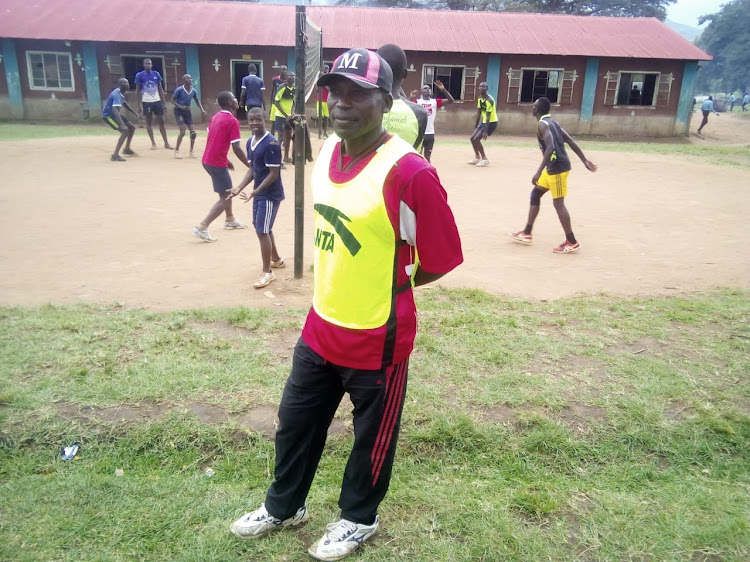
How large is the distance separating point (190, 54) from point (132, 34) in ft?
6.91

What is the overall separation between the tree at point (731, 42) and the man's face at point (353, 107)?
5915 centimetres

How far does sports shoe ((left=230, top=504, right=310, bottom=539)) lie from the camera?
8.39 feet

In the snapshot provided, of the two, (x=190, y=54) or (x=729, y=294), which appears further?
(x=190, y=54)

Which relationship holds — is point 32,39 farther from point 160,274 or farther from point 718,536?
point 718,536

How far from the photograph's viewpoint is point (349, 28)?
80.4ft

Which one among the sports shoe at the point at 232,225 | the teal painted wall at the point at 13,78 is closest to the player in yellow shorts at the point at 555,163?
the sports shoe at the point at 232,225

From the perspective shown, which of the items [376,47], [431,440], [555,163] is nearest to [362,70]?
[431,440]

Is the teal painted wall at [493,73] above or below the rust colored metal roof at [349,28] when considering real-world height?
below

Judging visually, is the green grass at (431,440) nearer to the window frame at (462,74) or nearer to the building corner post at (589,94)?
the window frame at (462,74)

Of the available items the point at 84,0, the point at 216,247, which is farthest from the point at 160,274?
the point at 84,0

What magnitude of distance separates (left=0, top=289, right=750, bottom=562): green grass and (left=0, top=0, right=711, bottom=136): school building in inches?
814

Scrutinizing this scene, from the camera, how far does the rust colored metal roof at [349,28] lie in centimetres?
2292

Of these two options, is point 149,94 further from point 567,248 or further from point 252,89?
point 567,248

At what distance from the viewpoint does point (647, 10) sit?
45750 millimetres
